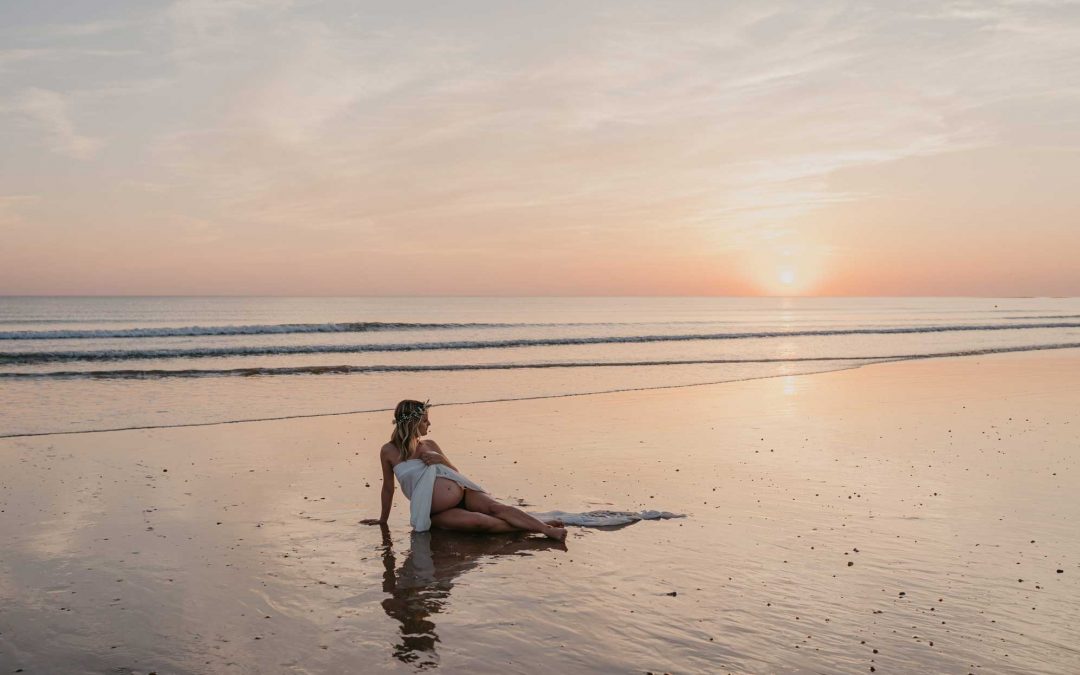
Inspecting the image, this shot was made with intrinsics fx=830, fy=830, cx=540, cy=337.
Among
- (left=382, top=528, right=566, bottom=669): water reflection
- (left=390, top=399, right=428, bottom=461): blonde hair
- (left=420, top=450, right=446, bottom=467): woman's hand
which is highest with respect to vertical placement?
(left=390, top=399, right=428, bottom=461): blonde hair

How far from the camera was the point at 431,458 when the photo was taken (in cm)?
851

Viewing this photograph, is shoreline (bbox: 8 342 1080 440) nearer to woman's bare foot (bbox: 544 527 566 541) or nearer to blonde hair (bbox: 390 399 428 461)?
blonde hair (bbox: 390 399 428 461)

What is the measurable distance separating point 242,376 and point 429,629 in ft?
70.7

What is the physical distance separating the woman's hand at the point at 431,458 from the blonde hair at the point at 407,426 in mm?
136

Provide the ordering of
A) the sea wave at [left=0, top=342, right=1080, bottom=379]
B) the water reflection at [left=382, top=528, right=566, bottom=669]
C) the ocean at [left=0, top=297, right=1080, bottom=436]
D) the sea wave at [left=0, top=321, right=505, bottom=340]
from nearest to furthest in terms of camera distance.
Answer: the water reflection at [left=382, top=528, right=566, bottom=669], the ocean at [left=0, top=297, right=1080, bottom=436], the sea wave at [left=0, top=342, right=1080, bottom=379], the sea wave at [left=0, top=321, right=505, bottom=340]

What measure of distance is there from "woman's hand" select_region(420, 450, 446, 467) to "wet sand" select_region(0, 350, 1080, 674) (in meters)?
0.77

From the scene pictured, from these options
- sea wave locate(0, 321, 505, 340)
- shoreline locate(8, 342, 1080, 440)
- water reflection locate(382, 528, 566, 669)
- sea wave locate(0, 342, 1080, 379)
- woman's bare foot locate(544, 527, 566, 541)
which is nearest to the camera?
water reflection locate(382, 528, 566, 669)

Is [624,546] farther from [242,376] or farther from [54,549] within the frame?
[242,376]

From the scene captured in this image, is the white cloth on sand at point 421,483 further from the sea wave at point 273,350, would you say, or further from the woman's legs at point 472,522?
the sea wave at point 273,350

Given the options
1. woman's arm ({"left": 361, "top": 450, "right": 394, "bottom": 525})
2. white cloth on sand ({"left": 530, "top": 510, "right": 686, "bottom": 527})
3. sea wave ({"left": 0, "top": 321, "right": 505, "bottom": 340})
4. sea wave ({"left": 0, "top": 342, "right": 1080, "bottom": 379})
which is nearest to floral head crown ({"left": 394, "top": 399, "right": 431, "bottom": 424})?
woman's arm ({"left": 361, "top": 450, "right": 394, "bottom": 525})

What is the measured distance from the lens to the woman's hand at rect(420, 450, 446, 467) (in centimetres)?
848

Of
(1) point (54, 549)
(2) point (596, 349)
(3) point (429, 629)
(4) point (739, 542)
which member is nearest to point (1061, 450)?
(4) point (739, 542)

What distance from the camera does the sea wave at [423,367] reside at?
84.3ft

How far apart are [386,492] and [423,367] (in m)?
21.2
